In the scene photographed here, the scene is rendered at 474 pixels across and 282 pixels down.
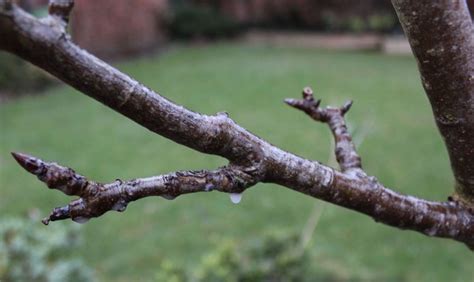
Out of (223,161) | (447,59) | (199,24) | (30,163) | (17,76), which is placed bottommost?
(30,163)

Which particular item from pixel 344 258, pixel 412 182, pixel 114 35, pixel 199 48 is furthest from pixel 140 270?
pixel 199 48

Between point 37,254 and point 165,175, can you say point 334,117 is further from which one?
point 37,254

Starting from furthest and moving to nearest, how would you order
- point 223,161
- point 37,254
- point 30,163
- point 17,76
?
1. point 17,76
2. point 223,161
3. point 37,254
4. point 30,163

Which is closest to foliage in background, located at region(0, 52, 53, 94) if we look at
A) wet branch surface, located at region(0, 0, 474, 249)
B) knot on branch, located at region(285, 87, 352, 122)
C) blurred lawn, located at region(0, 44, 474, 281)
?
blurred lawn, located at region(0, 44, 474, 281)

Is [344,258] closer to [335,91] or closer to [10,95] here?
[335,91]

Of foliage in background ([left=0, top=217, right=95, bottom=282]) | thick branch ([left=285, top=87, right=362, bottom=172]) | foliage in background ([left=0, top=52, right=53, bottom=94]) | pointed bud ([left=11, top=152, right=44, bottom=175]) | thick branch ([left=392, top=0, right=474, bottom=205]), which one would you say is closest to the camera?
pointed bud ([left=11, top=152, right=44, bottom=175])

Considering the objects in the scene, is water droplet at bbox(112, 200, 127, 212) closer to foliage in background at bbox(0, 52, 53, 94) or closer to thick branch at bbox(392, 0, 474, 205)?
thick branch at bbox(392, 0, 474, 205)

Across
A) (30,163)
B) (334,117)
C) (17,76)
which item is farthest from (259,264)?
(17,76)
